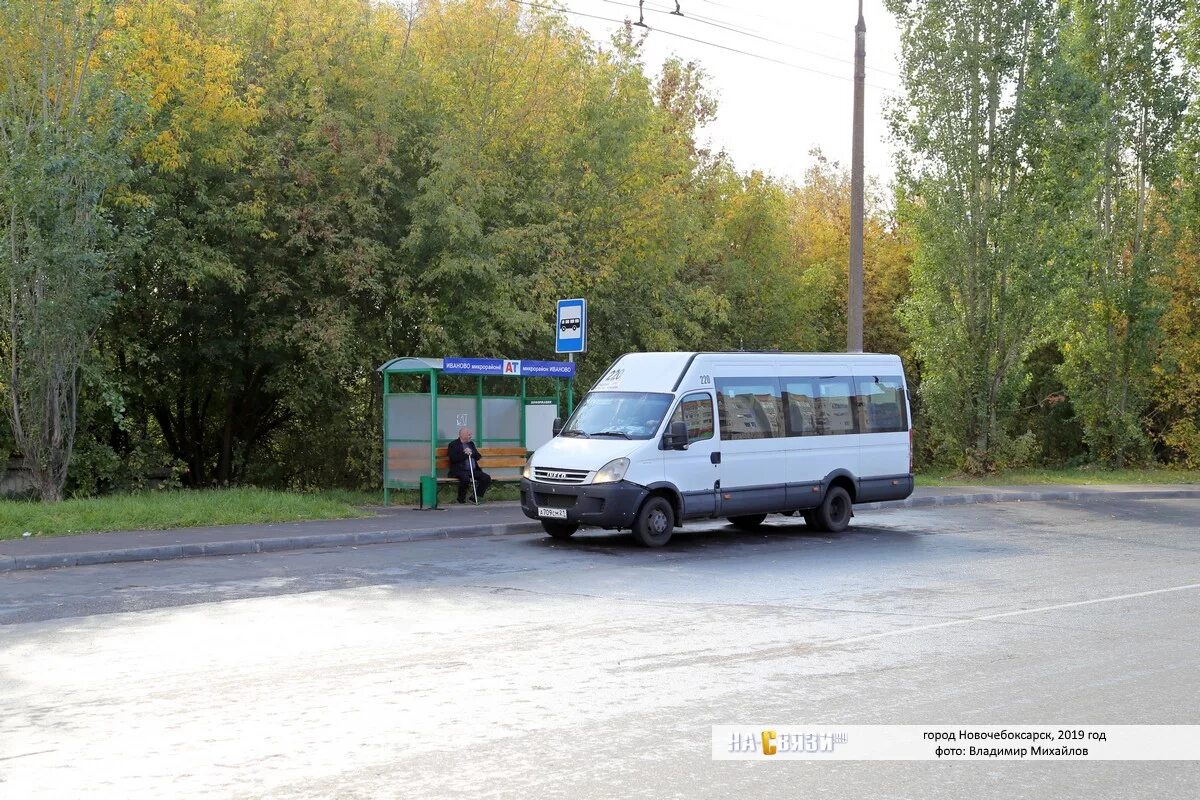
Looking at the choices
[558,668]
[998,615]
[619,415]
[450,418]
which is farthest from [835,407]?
[558,668]

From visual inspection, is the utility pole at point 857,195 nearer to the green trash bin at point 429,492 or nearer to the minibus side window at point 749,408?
the minibus side window at point 749,408

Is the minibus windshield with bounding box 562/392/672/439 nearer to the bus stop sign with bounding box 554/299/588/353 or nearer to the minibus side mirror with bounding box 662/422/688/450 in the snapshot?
the minibus side mirror with bounding box 662/422/688/450

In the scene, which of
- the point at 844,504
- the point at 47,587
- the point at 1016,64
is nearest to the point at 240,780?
the point at 47,587

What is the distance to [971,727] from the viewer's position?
6.75 meters

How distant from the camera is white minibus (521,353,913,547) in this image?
16.4m

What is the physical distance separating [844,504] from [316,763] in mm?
13940

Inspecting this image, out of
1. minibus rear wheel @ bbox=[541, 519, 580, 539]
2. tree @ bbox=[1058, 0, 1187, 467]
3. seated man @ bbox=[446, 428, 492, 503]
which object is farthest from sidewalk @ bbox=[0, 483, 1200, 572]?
tree @ bbox=[1058, 0, 1187, 467]

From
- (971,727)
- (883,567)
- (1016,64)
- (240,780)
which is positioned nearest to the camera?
(240,780)

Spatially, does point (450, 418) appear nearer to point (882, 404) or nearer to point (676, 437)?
point (676, 437)

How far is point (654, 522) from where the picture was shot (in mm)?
16516

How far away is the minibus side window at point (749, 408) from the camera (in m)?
17.5

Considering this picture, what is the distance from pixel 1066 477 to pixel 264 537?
23860 mm

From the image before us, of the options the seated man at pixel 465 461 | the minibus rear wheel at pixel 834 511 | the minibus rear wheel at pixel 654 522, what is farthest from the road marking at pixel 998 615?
the seated man at pixel 465 461

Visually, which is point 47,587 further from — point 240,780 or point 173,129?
point 173,129
